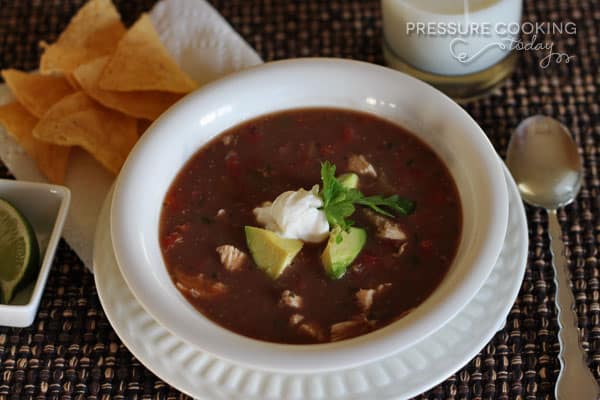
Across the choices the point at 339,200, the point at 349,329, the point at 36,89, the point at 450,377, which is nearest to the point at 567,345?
the point at 450,377

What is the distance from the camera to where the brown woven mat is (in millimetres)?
2365

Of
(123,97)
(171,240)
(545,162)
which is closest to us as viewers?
(171,240)

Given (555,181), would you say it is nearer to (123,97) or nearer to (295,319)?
(295,319)

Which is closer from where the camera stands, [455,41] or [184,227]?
[184,227]

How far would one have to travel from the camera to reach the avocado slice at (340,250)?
2.25 meters

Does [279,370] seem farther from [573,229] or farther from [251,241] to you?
[573,229]

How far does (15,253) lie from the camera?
8.23 feet

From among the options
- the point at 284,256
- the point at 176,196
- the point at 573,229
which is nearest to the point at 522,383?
the point at 573,229

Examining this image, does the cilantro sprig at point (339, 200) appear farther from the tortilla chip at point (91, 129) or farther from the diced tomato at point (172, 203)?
the tortilla chip at point (91, 129)

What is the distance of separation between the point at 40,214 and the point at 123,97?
514 mm

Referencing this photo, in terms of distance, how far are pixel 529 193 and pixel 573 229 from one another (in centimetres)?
19

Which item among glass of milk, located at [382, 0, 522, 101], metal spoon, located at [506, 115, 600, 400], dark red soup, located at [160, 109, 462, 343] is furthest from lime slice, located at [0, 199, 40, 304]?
metal spoon, located at [506, 115, 600, 400]

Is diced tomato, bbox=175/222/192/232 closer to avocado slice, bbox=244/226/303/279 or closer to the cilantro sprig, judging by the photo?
avocado slice, bbox=244/226/303/279

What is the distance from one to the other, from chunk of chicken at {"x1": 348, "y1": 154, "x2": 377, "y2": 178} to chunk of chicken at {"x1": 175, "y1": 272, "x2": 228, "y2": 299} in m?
0.57
